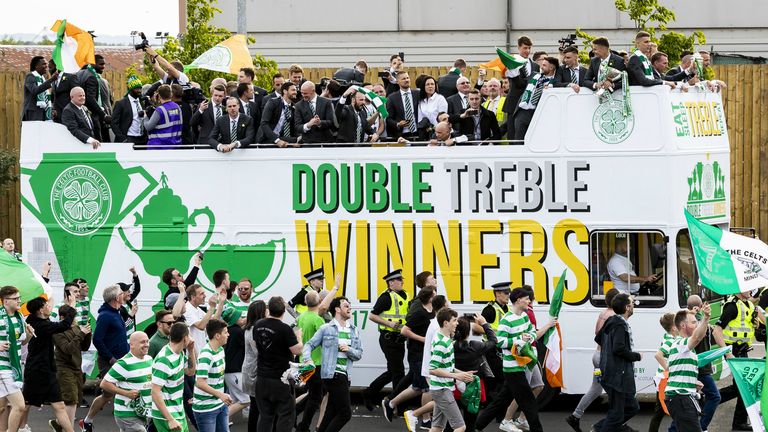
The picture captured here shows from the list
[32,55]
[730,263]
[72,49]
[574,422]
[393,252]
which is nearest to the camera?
[730,263]

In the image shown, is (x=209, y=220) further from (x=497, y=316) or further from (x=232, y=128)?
(x=497, y=316)

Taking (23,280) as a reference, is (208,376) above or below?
below

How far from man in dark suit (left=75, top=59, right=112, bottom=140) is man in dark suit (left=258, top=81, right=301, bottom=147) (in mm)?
2302

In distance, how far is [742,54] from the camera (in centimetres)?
2877

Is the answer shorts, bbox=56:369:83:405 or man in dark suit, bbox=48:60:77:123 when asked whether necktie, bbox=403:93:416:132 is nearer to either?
man in dark suit, bbox=48:60:77:123

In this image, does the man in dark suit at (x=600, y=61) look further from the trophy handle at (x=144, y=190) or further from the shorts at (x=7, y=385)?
the shorts at (x=7, y=385)

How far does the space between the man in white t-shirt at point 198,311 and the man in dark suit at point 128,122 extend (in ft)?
11.2

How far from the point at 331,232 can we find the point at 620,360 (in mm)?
4328

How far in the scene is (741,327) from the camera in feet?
50.1

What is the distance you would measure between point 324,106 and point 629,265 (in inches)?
174

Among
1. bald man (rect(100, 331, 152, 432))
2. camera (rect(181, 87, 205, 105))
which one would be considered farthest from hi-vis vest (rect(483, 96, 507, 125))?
bald man (rect(100, 331, 152, 432))

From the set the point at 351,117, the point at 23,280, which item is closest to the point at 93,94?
the point at 351,117

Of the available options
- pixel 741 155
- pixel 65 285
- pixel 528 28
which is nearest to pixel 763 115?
pixel 741 155

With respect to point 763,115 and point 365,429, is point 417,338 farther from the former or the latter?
point 763,115
